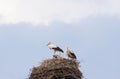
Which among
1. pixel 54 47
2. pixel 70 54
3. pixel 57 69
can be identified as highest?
pixel 54 47

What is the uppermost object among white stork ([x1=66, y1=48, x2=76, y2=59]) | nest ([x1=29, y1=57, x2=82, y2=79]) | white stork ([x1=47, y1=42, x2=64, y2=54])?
white stork ([x1=47, y1=42, x2=64, y2=54])

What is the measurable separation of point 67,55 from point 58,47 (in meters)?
0.75

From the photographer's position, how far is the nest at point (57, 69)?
46250 millimetres

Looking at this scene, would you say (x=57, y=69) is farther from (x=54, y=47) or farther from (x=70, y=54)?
(x=54, y=47)

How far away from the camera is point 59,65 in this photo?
4619 centimetres

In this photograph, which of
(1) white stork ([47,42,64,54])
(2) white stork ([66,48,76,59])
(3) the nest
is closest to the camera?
(3) the nest

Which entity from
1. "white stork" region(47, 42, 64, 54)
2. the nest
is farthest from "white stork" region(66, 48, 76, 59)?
the nest

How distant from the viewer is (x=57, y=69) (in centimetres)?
4638

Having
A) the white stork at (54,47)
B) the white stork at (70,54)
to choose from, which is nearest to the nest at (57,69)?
the white stork at (70,54)

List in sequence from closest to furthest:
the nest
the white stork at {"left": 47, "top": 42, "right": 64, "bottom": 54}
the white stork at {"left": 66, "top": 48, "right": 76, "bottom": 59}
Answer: the nest
the white stork at {"left": 66, "top": 48, "right": 76, "bottom": 59}
the white stork at {"left": 47, "top": 42, "right": 64, "bottom": 54}

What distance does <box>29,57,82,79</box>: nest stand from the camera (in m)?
46.2

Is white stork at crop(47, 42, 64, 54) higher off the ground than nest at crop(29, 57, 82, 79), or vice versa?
white stork at crop(47, 42, 64, 54)

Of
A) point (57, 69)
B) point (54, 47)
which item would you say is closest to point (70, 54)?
point (54, 47)

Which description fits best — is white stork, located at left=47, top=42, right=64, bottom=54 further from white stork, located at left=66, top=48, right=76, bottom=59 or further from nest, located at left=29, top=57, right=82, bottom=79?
nest, located at left=29, top=57, right=82, bottom=79
